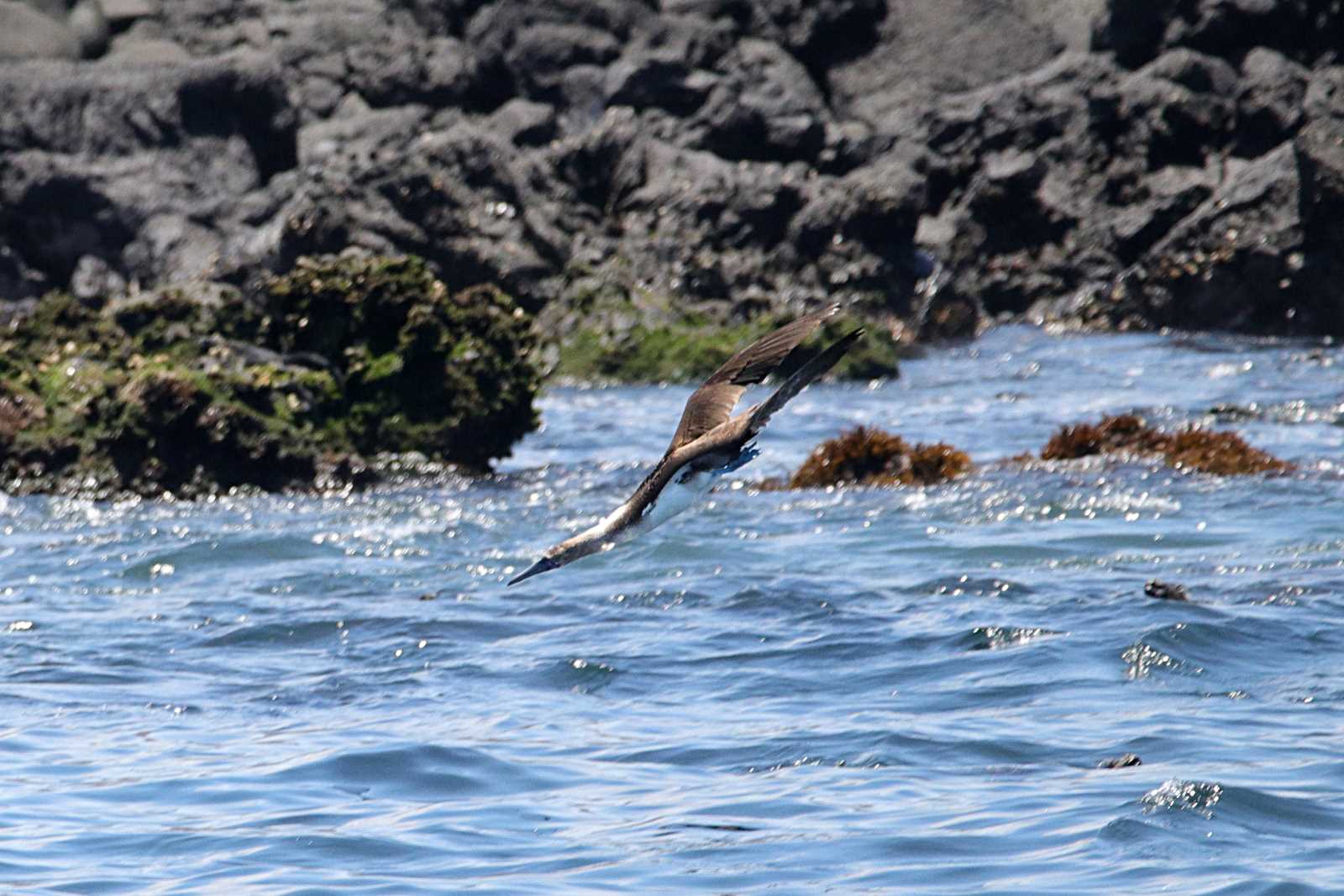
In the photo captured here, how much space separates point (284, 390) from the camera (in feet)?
54.5

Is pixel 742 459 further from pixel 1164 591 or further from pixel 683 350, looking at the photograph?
pixel 683 350

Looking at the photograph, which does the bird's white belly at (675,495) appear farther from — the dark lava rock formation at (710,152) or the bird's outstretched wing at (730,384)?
the dark lava rock formation at (710,152)

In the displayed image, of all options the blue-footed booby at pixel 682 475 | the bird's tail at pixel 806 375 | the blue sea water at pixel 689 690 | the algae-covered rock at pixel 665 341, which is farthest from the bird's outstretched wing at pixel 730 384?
the algae-covered rock at pixel 665 341

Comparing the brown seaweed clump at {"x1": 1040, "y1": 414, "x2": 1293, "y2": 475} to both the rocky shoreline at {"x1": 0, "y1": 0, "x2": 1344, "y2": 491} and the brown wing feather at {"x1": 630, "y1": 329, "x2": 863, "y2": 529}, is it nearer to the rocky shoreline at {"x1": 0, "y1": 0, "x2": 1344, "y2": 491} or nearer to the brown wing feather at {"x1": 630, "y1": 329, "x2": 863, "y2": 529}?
the rocky shoreline at {"x1": 0, "y1": 0, "x2": 1344, "y2": 491}

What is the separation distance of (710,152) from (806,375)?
2870cm

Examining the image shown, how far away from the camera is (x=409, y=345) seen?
56.1 feet

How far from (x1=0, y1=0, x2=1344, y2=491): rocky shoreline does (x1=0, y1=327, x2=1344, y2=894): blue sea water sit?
37.5ft

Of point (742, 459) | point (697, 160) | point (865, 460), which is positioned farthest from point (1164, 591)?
point (697, 160)

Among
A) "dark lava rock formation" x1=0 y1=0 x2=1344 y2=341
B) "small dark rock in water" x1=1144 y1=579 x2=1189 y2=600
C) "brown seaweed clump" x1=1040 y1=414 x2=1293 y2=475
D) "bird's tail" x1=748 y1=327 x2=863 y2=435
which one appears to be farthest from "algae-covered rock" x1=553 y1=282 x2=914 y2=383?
"bird's tail" x1=748 y1=327 x2=863 y2=435

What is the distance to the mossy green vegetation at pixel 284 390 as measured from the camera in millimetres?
15727

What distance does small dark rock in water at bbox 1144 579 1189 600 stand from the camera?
36.1ft

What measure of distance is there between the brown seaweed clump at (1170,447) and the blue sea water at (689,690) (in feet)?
1.32

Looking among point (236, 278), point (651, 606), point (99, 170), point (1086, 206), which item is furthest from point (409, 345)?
point (99, 170)

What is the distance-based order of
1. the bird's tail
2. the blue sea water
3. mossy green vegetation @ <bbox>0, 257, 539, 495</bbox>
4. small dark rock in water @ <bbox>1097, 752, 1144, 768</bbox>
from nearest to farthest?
the bird's tail, the blue sea water, small dark rock in water @ <bbox>1097, 752, 1144, 768</bbox>, mossy green vegetation @ <bbox>0, 257, 539, 495</bbox>
